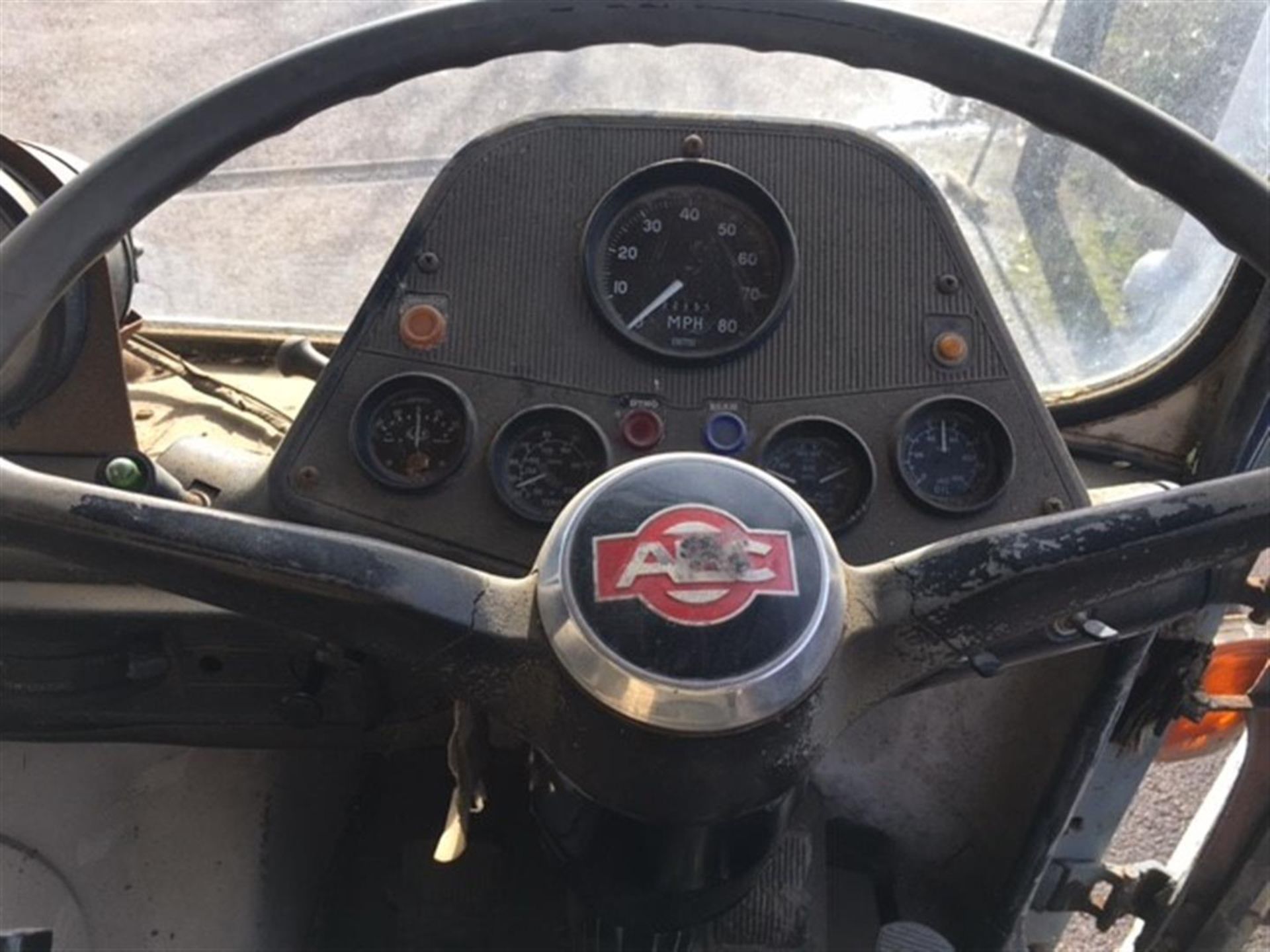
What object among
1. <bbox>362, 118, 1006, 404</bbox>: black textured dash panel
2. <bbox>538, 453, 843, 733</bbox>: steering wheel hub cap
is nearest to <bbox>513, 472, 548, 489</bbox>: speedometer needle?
<bbox>362, 118, 1006, 404</bbox>: black textured dash panel

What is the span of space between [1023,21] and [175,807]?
1353 mm

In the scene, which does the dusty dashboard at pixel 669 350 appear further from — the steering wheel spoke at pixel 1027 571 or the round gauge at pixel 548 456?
the steering wheel spoke at pixel 1027 571

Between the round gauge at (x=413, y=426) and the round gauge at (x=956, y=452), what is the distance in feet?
1.58

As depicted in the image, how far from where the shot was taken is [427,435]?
1.42 meters

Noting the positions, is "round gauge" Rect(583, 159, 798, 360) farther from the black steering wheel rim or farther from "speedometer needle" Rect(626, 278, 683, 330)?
the black steering wheel rim

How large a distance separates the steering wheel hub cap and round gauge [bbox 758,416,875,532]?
20.3 inches

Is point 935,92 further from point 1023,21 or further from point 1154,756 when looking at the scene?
point 1154,756

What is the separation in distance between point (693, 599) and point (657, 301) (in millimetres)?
702

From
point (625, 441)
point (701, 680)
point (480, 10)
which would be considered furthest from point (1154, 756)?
point (480, 10)

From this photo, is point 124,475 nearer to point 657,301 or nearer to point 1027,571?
point 657,301

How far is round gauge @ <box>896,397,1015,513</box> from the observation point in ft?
4.67

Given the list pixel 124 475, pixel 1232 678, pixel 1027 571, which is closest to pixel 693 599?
pixel 1027 571

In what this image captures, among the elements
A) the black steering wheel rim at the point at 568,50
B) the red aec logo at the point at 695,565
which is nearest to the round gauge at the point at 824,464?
the black steering wheel rim at the point at 568,50

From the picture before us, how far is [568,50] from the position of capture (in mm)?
1109
